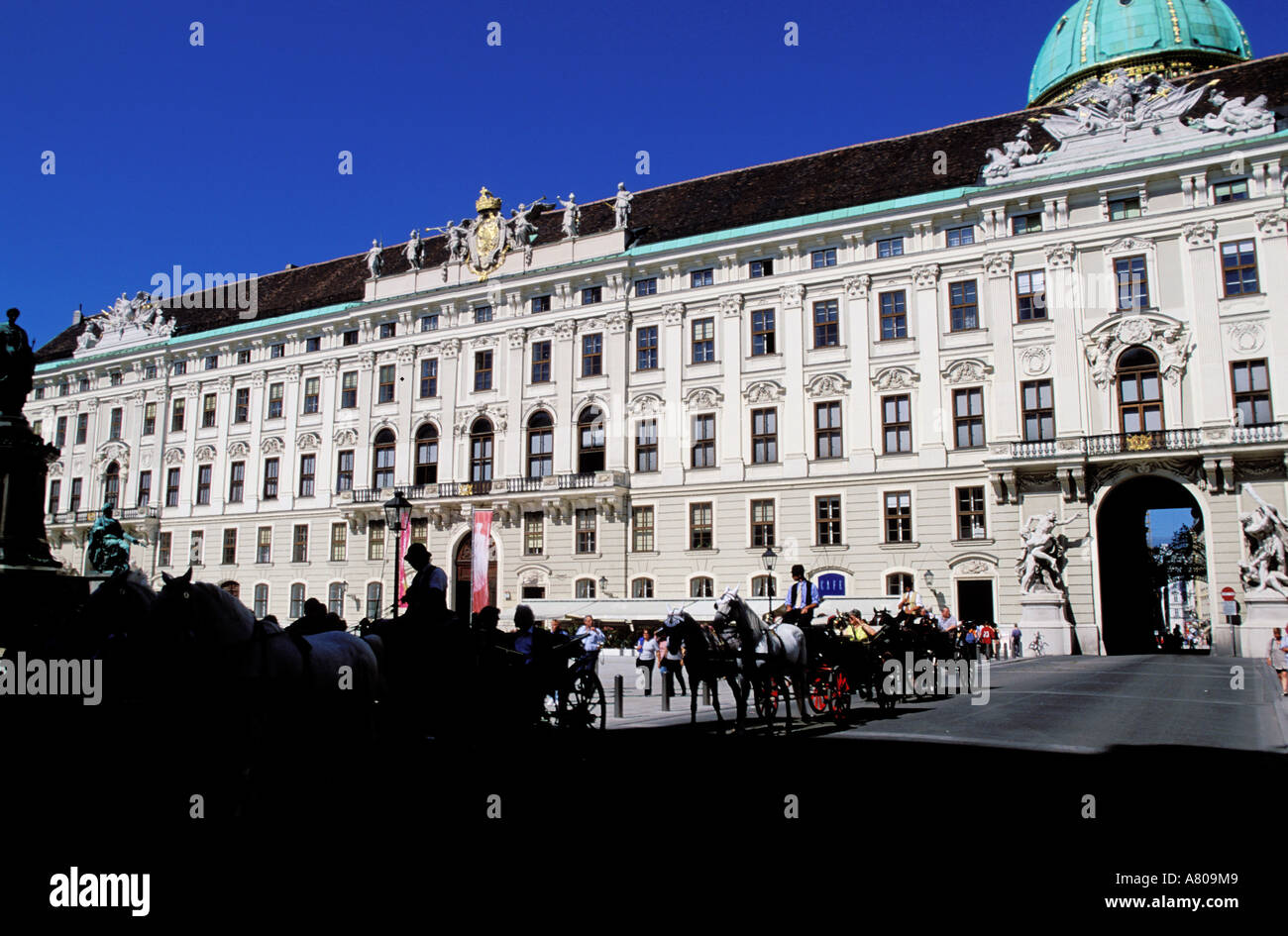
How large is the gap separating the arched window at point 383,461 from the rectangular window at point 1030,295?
30.7m

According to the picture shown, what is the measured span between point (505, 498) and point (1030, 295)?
24553 mm

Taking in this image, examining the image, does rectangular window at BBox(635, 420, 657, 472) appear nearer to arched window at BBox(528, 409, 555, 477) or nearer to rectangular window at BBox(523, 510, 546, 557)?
arched window at BBox(528, 409, 555, 477)

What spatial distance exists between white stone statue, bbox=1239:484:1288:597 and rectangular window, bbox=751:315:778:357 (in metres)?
19.1

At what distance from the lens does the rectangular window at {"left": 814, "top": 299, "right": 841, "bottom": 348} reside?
4022 cm

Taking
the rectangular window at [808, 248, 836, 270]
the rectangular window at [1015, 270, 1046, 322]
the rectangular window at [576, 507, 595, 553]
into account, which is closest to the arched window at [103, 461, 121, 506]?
the rectangular window at [576, 507, 595, 553]

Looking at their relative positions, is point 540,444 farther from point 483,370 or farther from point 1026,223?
point 1026,223

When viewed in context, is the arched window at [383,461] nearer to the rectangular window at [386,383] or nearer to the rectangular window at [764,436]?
the rectangular window at [386,383]

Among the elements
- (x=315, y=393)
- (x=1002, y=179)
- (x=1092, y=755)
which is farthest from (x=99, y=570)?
(x=1002, y=179)

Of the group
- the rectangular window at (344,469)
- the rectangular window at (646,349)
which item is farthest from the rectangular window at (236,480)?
the rectangular window at (646,349)

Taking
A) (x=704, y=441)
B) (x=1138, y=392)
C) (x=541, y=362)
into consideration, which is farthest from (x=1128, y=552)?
(x=541, y=362)

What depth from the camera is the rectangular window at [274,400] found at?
53.2 m

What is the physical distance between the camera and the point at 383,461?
49625 millimetres

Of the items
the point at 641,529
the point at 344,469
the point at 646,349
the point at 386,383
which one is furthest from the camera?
the point at 344,469

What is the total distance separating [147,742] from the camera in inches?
298
